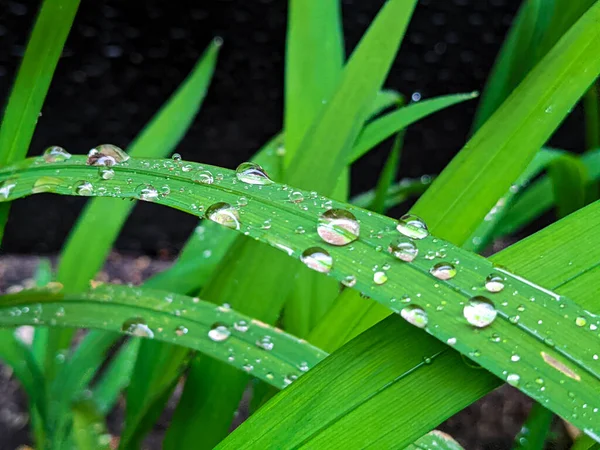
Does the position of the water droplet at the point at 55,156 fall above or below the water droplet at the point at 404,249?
below


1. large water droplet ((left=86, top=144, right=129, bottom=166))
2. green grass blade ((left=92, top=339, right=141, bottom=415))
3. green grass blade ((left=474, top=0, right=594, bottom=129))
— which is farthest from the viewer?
green grass blade ((left=92, top=339, right=141, bottom=415))

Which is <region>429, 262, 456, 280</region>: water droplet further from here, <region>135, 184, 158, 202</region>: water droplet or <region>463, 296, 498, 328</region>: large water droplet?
<region>135, 184, 158, 202</region>: water droplet

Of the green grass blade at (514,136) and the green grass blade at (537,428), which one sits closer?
the green grass blade at (514,136)

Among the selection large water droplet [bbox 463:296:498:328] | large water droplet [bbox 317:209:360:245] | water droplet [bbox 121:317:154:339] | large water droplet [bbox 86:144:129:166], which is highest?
large water droplet [bbox 317:209:360:245]

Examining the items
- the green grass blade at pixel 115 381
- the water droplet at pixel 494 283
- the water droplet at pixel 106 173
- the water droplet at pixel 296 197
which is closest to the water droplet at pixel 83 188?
the water droplet at pixel 106 173

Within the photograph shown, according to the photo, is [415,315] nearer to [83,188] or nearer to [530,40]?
[83,188]

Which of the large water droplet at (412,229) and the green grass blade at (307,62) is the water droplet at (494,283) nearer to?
the large water droplet at (412,229)

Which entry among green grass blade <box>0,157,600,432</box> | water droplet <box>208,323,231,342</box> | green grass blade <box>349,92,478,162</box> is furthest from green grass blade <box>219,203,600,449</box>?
green grass blade <box>349,92,478,162</box>
